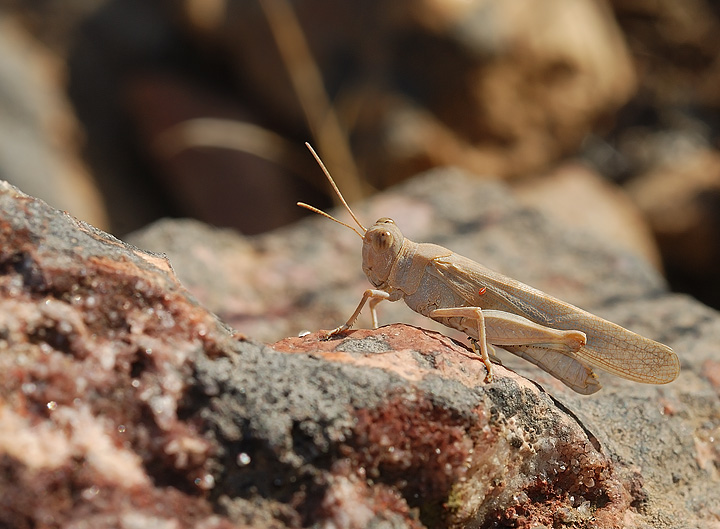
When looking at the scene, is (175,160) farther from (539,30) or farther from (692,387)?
(692,387)

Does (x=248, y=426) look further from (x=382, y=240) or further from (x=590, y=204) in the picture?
(x=590, y=204)

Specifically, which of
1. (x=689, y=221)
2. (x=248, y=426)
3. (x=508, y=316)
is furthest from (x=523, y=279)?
(x=689, y=221)

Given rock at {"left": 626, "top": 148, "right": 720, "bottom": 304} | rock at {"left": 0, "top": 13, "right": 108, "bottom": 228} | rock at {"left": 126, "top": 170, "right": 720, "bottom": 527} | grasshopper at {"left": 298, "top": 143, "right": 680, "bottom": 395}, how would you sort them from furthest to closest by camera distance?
rock at {"left": 0, "top": 13, "right": 108, "bottom": 228} → rock at {"left": 626, "top": 148, "right": 720, "bottom": 304} → grasshopper at {"left": 298, "top": 143, "right": 680, "bottom": 395} → rock at {"left": 126, "top": 170, "right": 720, "bottom": 527}

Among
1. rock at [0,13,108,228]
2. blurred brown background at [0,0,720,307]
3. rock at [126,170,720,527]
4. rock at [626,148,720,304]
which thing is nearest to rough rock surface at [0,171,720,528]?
rock at [126,170,720,527]

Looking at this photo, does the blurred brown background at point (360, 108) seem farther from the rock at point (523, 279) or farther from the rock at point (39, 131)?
the rock at point (523, 279)

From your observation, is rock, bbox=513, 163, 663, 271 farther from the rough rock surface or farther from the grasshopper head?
the rough rock surface

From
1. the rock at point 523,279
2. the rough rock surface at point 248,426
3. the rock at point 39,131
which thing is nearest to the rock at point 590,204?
the rock at point 523,279
